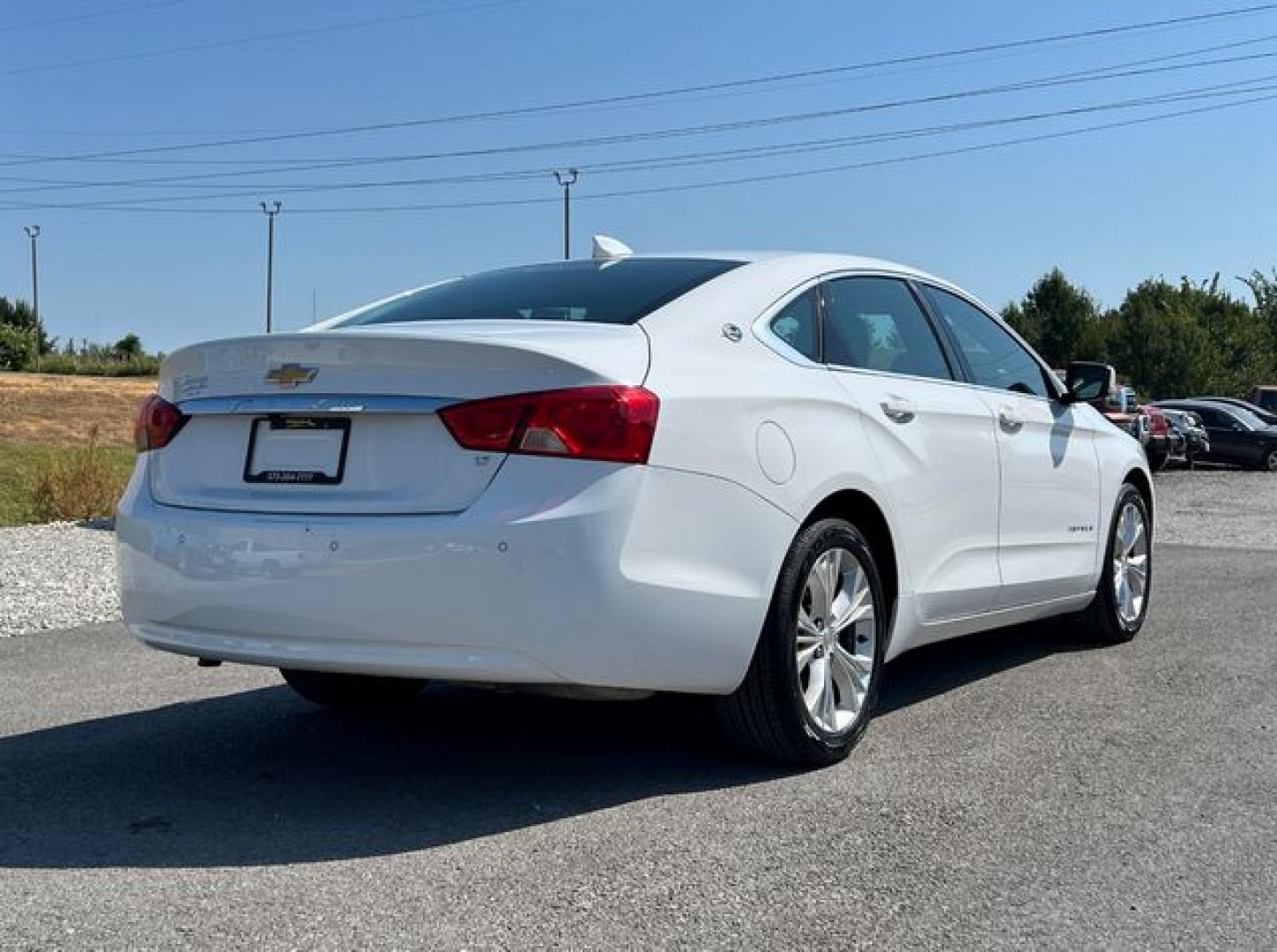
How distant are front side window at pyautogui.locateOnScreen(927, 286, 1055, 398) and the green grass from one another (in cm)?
1103

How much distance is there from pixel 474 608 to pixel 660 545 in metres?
0.55

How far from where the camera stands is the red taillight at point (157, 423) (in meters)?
4.62

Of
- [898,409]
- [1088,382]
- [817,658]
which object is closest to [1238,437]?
[1088,382]

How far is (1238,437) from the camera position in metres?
32.5

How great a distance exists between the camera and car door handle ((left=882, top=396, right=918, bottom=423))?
518cm

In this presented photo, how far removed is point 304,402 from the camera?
4.27m

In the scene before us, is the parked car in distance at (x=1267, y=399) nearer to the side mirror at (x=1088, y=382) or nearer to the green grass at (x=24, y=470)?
the green grass at (x=24, y=470)

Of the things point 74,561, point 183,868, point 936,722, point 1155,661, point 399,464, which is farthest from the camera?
point 74,561

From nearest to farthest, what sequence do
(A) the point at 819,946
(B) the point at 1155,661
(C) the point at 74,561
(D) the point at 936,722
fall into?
1. (A) the point at 819,946
2. (D) the point at 936,722
3. (B) the point at 1155,661
4. (C) the point at 74,561

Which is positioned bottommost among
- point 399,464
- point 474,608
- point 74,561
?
point 74,561

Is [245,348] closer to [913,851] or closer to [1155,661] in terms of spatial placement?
[913,851]

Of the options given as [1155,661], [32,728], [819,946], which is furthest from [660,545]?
[1155,661]

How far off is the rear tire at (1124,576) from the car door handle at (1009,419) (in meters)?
1.18

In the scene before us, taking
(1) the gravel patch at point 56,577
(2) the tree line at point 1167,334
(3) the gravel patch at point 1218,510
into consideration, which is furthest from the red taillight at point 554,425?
(2) the tree line at point 1167,334
